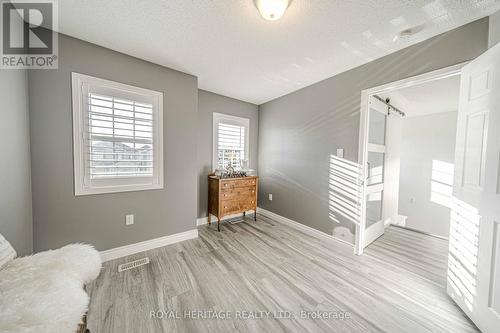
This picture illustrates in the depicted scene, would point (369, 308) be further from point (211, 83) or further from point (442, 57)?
→ point (211, 83)

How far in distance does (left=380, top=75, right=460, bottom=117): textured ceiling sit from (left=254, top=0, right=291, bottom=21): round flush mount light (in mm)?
2075

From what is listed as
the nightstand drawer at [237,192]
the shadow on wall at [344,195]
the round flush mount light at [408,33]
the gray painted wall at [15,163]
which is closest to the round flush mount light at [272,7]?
the round flush mount light at [408,33]

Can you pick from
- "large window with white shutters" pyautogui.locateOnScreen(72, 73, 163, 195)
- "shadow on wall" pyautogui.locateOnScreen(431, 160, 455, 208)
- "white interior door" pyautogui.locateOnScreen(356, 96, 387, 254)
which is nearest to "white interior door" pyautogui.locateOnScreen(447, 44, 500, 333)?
"white interior door" pyautogui.locateOnScreen(356, 96, 387, 254)

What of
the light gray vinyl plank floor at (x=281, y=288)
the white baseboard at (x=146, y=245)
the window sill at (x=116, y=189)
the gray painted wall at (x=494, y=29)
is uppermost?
the gray painted wall at (x=494, y=29)

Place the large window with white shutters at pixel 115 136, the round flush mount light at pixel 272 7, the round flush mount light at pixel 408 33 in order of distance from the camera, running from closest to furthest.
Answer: the round flush mount light at pixel 272 7 < the round flush mount light at pixel 408 33 < the large window with white shutters at pixel 115 136

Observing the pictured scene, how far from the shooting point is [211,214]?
3.19 metres

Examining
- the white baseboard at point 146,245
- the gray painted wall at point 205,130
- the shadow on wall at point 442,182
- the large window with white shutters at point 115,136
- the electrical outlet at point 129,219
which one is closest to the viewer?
the large window with white shutters at point 115,136

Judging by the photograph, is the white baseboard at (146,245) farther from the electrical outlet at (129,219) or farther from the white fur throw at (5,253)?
the white fur throw at (5,253)

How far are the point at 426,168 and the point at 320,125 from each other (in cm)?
340

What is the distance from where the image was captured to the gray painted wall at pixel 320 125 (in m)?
1.64

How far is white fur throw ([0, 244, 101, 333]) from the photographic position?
26.0 inches

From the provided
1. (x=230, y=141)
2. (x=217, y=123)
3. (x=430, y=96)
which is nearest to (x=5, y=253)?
(x=217, y=123)

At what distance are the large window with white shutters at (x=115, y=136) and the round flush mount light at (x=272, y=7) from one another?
162 centimetres

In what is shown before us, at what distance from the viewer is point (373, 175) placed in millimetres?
2494
